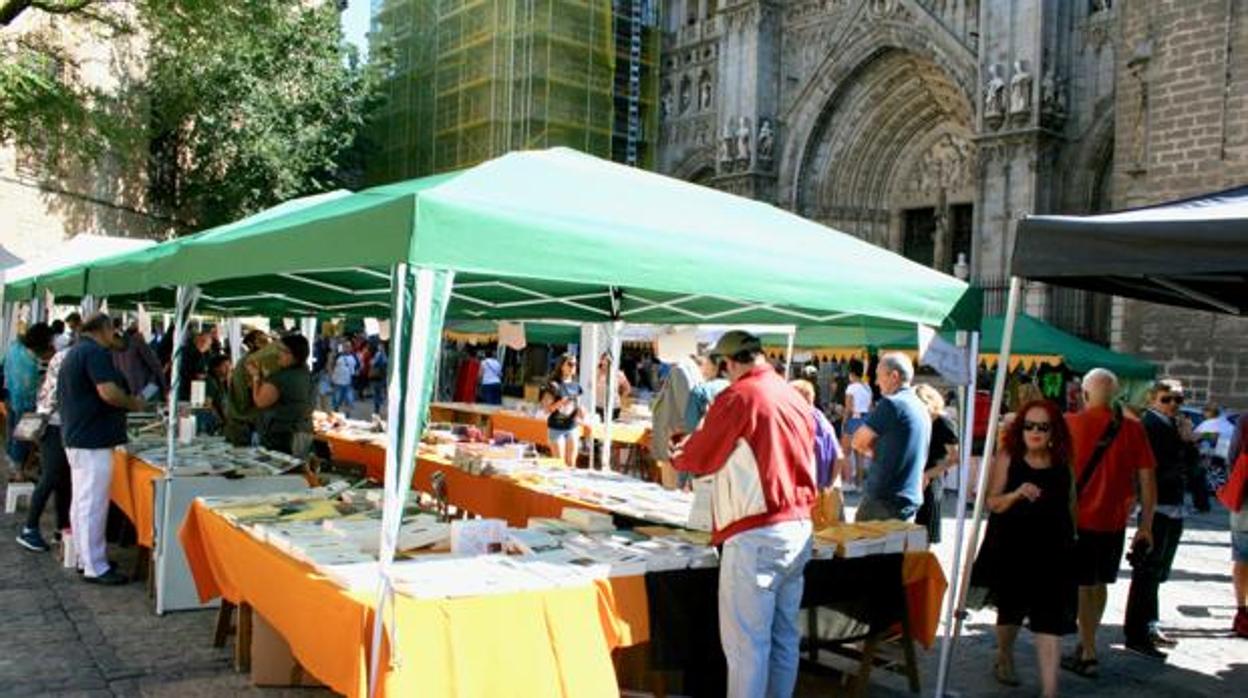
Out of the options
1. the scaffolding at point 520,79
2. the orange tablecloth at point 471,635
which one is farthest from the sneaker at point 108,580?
the scaffolding at point 520,79

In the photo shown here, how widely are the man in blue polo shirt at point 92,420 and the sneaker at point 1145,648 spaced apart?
6523 millimetres

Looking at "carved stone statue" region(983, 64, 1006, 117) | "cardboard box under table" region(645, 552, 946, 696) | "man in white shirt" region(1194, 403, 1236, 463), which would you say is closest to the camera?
"cardboard box under table" region(645, 552, 946, 696)

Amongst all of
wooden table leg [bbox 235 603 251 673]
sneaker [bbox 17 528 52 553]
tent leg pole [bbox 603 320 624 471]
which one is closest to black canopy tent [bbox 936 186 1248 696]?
wooden table leg [bbox 235 603 251 673]

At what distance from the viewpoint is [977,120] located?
22.0m

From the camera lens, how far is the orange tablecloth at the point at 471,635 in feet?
12.0

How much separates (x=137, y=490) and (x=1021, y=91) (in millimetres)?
18976

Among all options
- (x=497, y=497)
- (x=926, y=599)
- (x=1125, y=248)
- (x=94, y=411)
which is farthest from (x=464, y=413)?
(x=1125, y=248)

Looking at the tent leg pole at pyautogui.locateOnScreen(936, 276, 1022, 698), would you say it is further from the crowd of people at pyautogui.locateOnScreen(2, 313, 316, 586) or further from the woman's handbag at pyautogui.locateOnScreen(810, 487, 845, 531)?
A: the crowd of people at pyautogui.locateOnScreen(2, 313, 316, 586)

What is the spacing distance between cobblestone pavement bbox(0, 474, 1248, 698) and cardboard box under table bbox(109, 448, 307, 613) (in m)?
0.13

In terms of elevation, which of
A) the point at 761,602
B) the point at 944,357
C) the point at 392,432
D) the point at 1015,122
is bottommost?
the point at 761,602

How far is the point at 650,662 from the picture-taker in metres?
4.41

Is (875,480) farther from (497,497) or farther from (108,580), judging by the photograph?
(108,580)

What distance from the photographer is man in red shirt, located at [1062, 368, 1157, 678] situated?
231 inches

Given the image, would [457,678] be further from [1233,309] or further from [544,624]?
[1233,309]
